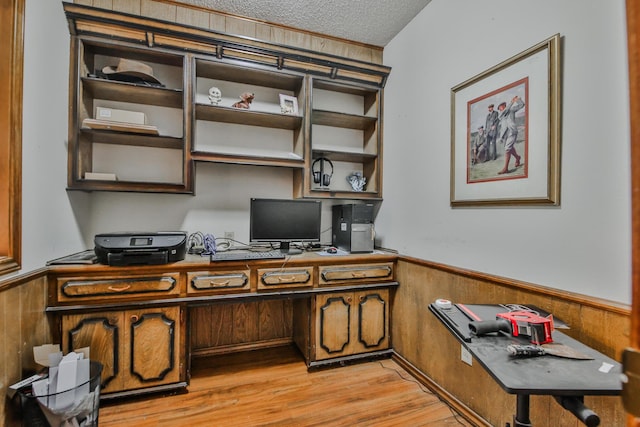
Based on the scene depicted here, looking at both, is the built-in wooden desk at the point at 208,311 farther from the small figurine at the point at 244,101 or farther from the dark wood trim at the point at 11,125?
the small figurine at the point at 244,101

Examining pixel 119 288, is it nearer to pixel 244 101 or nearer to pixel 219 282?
pixel 219 282

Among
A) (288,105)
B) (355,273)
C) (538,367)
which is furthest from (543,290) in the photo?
(288,105)

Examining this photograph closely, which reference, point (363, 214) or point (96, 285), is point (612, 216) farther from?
point (96, 285)

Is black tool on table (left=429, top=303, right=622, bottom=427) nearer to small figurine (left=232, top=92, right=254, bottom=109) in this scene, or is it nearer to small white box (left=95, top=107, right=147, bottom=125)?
small figurine (left=232, top=92, right=254, bottom=109)

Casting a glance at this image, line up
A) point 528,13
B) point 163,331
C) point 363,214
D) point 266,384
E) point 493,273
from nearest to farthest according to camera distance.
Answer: point 528,13, point 493,273, point 163,331, point 266,384, point 363,214

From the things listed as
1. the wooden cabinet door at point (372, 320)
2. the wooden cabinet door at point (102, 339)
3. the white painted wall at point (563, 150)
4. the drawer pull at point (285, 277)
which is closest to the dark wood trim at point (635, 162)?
the white painted wall at point (563, 150)

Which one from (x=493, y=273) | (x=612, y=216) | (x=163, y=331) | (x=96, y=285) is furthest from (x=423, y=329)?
(x=96, y=285)

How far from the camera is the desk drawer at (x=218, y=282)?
1.92m

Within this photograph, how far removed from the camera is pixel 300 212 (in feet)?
8.00

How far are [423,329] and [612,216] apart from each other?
133 cm

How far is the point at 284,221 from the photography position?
240 cm

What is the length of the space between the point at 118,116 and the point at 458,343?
271 cm

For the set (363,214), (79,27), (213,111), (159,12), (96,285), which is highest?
(159,12)

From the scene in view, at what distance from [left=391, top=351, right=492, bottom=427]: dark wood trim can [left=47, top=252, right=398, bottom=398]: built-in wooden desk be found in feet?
0.55
